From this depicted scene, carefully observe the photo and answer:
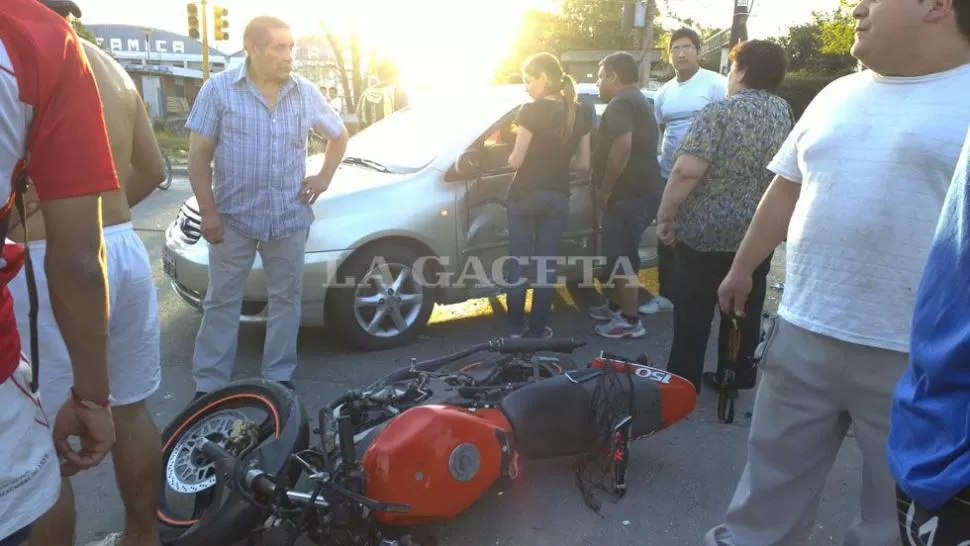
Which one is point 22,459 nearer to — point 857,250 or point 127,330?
point 127,330

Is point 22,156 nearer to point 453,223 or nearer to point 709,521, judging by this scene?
point 709,521

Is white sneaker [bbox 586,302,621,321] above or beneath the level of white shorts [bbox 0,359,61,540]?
beneath

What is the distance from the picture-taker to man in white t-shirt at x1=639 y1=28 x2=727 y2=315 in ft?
17.6

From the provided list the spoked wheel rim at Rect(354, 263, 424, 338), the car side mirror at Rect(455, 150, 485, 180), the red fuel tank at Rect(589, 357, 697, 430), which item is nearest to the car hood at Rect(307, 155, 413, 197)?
the car side mirror at Rect(455, 150, 485, 180)

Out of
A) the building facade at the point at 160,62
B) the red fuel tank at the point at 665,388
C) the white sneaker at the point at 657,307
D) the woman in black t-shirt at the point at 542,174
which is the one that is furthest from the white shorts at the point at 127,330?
the building facade at the point at 160,62

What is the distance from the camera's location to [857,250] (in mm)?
1992

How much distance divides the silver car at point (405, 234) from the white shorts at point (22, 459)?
3.04 metres

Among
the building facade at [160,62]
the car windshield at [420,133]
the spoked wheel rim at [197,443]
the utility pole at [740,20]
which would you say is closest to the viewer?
the spoked wheel rim at [197,443]

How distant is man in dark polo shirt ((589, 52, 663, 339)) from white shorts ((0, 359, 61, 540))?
13.1ft

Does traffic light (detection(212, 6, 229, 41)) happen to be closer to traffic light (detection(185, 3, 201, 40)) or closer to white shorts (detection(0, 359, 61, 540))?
traffic light (detection(185, 3, 201, 40))

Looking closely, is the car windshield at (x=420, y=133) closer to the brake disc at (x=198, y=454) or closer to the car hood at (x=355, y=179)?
the car hood at (x=355, y=179)

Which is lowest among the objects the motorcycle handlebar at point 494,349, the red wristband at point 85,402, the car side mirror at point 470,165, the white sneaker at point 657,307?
the white sneaker at point 657,307

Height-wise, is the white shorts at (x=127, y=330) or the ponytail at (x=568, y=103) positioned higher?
the ponytail at (x=568, y=103)

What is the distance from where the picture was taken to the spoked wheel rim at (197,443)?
2.66 m
